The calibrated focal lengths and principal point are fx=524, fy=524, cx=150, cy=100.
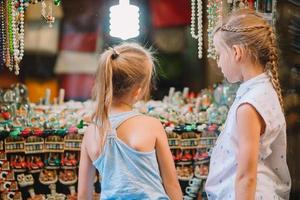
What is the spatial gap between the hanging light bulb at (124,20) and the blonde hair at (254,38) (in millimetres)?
1224

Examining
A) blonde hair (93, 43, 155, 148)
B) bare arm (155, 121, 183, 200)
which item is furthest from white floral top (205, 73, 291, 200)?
blonde hair (93, 43, 155, 148)

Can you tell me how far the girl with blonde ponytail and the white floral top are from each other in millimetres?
211

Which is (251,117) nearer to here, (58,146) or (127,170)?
(127,170)

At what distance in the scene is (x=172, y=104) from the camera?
3.15 meters

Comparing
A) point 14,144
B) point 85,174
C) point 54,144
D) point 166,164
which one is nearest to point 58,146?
point 54,144

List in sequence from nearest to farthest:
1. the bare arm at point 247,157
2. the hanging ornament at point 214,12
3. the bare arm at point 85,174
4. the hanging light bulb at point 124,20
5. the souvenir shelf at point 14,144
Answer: the bare arm at point 247,157 < the bare arm at point 85,174 < the hanging ornament at point 214,12 < the souvenir shelf at point 14,144 < the hanging light bulb at point 124,20

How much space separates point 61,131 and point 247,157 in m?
1.34

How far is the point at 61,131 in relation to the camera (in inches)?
108

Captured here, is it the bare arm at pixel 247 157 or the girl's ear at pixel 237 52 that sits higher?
the girl's ear at pixel 237 52

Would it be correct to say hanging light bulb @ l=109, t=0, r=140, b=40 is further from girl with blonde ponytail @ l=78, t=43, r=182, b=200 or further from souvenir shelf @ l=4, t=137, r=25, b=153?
girl with blonde ponytail @ l=78, t=43, r=182, b=200

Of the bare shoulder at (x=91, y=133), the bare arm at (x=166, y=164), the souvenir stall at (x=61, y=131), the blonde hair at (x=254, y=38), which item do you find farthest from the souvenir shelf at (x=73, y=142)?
the blonde hair at (x=254, y=38)

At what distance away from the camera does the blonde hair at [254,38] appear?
1749 mm

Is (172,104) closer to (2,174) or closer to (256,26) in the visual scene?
(2,174)

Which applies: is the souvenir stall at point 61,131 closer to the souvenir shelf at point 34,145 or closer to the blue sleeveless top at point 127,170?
the souvenir shelf at point 34,145
